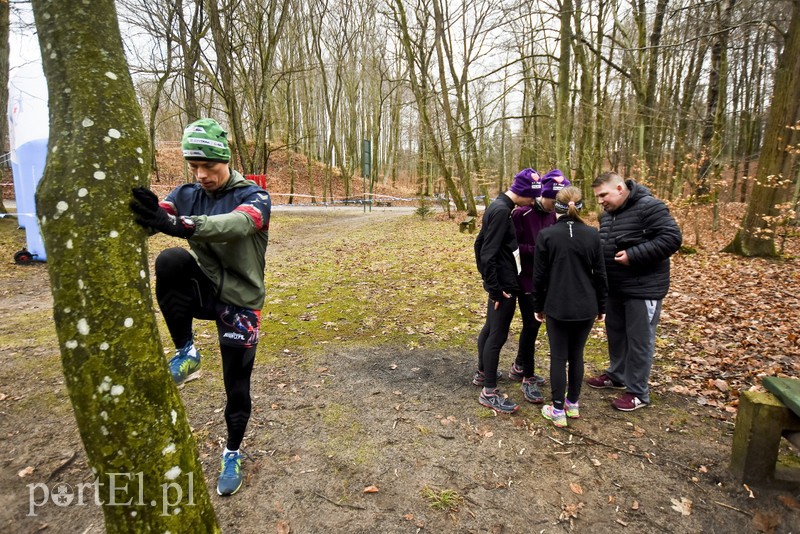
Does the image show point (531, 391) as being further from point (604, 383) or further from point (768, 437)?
point (768, 437)

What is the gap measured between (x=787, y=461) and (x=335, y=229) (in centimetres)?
1512

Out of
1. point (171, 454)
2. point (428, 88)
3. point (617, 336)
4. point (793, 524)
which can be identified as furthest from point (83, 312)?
point (428, 88)

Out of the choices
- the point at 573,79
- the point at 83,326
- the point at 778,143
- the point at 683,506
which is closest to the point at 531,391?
the point at 683,506

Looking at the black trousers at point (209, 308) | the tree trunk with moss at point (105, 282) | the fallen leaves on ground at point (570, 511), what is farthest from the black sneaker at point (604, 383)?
the tree trunk with moss at point (105, 282)

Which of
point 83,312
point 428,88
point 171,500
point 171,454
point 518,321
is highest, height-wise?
point 428,88

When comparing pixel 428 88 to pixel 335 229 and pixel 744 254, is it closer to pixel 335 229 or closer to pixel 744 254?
pixel 335 229

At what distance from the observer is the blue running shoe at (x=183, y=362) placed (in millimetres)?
3376

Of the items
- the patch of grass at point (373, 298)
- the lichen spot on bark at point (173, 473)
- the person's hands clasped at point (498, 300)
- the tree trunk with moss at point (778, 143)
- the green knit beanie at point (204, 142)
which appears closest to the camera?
the lichen spot on bark at point (173, 473)

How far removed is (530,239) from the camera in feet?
12.1

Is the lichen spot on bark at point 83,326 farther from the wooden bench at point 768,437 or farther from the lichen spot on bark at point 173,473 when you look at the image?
the wooden bench at point 768,437

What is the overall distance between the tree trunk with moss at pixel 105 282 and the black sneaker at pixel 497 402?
2.58 metres

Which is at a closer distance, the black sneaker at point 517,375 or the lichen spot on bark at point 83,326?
the lichen spot on bark at point 83,326

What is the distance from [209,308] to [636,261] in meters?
3.34

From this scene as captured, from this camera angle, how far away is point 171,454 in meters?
1.66
